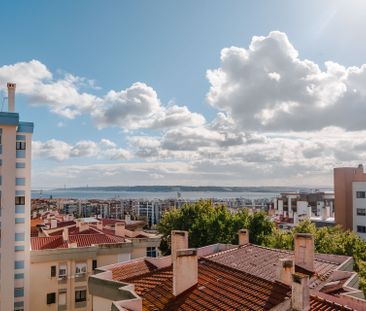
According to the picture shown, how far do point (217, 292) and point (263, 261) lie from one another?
6.02 m

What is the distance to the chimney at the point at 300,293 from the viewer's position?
1276cm

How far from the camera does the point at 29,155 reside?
1335 inches

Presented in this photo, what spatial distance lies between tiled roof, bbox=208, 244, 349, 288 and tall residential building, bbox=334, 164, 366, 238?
4217cm

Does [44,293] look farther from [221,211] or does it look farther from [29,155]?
[221,211]

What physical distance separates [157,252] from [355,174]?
141 feet

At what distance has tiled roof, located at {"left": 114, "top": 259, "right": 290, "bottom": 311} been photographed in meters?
14.1

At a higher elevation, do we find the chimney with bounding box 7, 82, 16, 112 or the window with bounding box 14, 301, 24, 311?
the chimney with bounding box 7, 82, 16, 112

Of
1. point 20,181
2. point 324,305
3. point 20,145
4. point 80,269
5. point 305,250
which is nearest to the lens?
point 324,305

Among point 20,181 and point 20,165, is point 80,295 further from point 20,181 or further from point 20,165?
point 20,165

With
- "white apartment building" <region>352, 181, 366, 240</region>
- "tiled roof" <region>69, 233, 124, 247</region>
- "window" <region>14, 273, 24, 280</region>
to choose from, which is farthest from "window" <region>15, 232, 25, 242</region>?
"white apartment building" <region>352, 181, 366, 240</region>

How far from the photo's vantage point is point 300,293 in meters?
12.9

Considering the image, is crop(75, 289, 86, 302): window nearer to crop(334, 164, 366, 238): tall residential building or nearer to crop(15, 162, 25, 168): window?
crop(15, 162, 25, 168): window

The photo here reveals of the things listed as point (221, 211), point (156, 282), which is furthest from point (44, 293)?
point (156, 282)

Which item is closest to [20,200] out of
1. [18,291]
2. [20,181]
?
[20,181]
